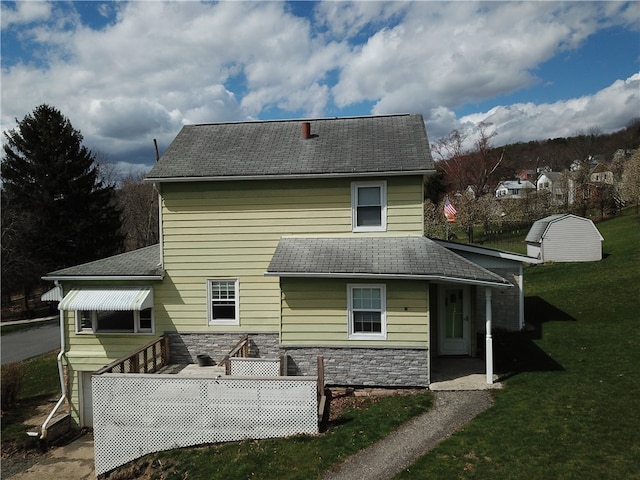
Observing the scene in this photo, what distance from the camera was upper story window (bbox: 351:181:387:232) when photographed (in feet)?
41.6

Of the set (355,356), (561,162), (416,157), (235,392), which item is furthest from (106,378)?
(561,162)

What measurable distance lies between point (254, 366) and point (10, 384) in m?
12.1

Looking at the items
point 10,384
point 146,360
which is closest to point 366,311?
point 146,360

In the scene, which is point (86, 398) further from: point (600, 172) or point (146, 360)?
point (600, 172)

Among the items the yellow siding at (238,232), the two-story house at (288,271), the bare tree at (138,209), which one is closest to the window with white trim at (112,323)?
the two-story house at (288,271)

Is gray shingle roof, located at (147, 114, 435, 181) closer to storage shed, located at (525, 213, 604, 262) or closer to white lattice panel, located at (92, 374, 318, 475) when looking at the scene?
white lattice panel, located at (92, 374, 318, 475)

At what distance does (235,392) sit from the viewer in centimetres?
927

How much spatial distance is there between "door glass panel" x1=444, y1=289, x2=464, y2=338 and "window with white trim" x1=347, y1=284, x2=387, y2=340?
3.11m

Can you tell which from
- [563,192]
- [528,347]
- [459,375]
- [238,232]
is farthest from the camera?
[563,192]

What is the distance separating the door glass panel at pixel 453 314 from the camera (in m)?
13.4

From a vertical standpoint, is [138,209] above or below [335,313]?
above

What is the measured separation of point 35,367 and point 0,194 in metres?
17.2

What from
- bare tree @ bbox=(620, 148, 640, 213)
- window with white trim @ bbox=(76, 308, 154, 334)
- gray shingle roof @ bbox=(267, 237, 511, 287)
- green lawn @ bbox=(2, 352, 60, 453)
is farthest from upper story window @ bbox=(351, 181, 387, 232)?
bare tree @ bbox=(620, 148, 640, 213)

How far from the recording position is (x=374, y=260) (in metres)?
11.6
